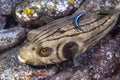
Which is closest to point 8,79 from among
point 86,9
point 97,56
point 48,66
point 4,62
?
point 4,62

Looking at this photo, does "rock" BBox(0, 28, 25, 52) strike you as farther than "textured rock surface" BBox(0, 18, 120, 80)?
Yes

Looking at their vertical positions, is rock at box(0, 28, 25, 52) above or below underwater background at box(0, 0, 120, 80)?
above

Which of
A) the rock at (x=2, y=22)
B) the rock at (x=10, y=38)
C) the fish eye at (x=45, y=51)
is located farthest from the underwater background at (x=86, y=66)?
the rock at (x=2, y=22)

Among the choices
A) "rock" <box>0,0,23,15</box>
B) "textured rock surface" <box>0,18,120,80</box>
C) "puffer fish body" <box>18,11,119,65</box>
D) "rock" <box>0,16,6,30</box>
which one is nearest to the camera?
"puffer fish body" <box>18,11,119,65</box>

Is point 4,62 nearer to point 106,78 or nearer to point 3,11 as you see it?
point 3,11

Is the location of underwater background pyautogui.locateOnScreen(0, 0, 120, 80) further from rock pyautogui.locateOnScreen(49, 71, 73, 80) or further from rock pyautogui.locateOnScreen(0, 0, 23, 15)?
rock pyautogui.locateOnScreen(0, 0, 23, 15)

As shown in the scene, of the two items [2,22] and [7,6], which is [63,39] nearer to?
[7,6]

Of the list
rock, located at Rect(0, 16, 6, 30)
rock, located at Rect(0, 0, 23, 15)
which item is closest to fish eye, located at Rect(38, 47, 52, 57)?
rock, located at Rect(0, 0, 23, 15)

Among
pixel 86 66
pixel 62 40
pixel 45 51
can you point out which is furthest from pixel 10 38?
pixel 86 66

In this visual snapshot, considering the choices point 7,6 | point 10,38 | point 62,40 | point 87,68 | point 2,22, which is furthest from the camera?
point 2,22
